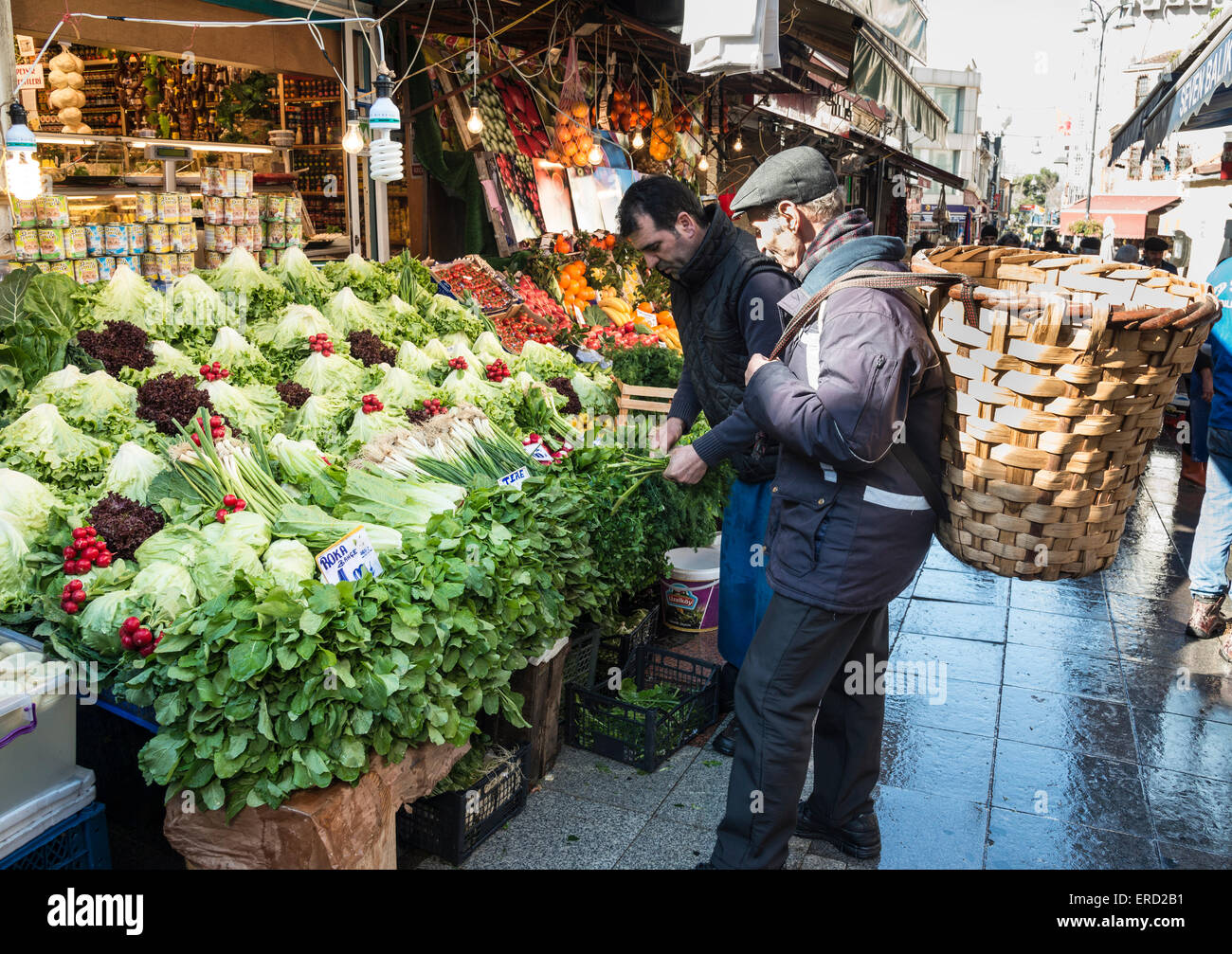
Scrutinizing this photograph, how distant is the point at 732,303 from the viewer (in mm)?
3682

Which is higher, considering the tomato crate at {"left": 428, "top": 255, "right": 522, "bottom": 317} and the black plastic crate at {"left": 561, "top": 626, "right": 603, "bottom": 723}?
the tomato crate at {"left": 428, "top": 255, "right": 522, "bottom": 317}

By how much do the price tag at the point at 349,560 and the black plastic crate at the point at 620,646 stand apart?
1.61m

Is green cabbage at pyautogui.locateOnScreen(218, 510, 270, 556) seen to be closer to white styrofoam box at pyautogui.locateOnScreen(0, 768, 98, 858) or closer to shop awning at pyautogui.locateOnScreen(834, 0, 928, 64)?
white styrofoam box at pyautogui.locateOnScreen(0, 768, 98, 858)

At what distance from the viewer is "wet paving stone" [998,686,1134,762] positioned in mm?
4086

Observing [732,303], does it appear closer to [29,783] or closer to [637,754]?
[637,754]

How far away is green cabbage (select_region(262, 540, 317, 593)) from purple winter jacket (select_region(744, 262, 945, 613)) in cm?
143

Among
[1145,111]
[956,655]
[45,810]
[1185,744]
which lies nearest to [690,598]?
[956,655]

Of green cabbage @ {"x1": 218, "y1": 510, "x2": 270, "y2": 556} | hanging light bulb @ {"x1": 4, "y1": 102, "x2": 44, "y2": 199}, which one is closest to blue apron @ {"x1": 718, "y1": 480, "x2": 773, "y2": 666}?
green cabbage @ {"x1": 218, "y1": 510, "x2": 270, "y2": 556}

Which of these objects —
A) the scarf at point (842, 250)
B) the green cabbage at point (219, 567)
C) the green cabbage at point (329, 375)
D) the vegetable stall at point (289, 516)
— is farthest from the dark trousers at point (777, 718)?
the green cabbage at point (329, 375)

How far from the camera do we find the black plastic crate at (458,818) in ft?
10.3

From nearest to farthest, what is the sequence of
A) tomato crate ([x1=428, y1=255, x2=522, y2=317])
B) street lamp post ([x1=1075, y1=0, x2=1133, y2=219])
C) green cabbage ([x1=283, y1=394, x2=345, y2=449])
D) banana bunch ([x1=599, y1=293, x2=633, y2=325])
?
1. green cabbage ([x1=283, y1=394, x2=345, y2=449])
2. tomato crate ([x1=428, y1=255, x2=522, y2=317])
3. banana bunch ([x1=599, y1=293, x2=633, y2=325])
4. street lamp post ([x1=1075, y1=0, x2=1133, y2=219])

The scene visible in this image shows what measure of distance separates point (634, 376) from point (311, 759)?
11.6 feet

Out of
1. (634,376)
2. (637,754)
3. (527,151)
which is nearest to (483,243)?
(527,151)

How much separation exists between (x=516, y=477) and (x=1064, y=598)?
155 inches
